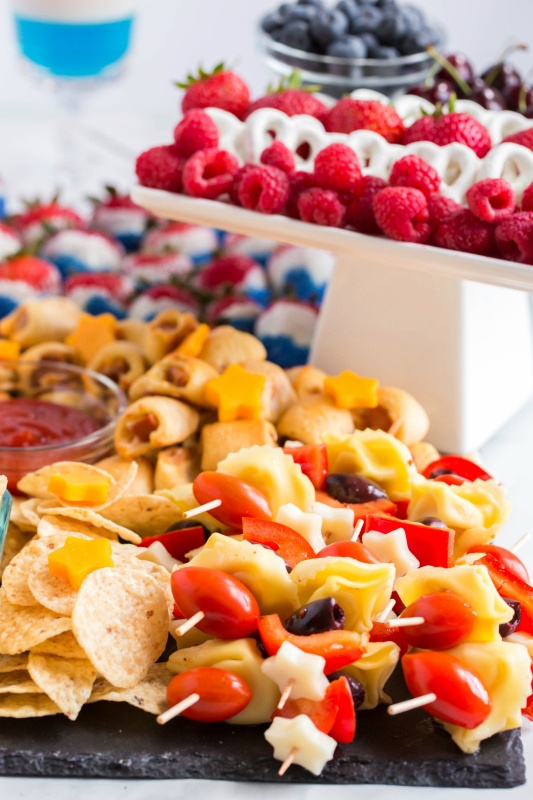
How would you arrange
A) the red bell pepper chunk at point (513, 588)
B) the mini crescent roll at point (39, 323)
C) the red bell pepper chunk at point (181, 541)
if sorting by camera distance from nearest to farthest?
the red bell pepper chunk at point (513, 588), the red bell pepper chunk at point (181, 541), the mini crescent roll at point (39, 323)

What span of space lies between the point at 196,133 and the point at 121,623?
905 millimetres

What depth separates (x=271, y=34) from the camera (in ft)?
9.19

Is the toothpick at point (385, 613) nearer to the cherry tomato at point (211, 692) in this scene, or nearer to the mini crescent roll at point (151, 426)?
the cherry tomato at point (211, 692)

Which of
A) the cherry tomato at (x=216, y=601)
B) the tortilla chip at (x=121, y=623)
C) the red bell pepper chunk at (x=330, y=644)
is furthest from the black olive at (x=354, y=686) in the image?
the tortilla chip at (x=121, y=623)

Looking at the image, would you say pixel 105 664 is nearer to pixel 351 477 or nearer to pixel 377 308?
pixel 351 477

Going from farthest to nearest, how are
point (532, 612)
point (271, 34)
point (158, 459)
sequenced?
1. point (271, 34)
2. point (158, 459)
3. point (532, 612)

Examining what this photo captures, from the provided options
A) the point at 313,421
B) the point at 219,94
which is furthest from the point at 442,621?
the point at 219,94

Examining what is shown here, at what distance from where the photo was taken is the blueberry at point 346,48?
105 inches

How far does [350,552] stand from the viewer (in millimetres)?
1394

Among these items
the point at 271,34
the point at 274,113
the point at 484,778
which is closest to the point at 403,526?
the point at 484,778

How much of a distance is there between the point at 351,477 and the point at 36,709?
59 cm

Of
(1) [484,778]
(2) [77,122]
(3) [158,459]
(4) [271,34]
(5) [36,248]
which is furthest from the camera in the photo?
(2) [77,122]

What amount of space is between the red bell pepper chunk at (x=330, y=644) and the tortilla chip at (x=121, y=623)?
0.17 metres

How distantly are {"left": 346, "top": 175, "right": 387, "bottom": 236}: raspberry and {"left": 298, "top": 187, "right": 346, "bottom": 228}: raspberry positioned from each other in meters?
0.02
